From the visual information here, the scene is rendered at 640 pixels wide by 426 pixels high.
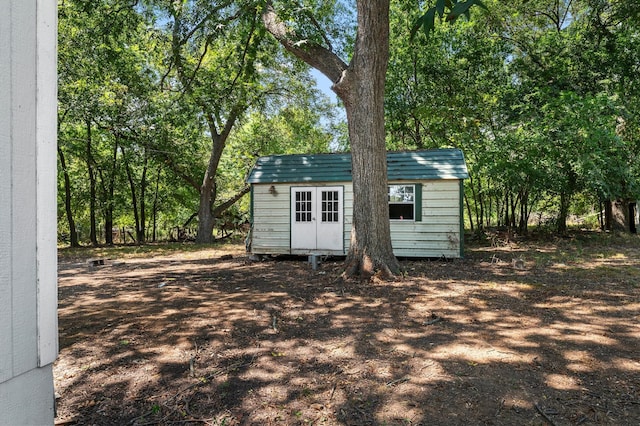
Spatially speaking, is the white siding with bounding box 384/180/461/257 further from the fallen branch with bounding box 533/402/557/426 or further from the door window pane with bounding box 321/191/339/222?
the fallen branch with bounding box 533/402/557/426

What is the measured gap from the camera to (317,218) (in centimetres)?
1015

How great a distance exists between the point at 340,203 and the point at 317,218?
2.51ft

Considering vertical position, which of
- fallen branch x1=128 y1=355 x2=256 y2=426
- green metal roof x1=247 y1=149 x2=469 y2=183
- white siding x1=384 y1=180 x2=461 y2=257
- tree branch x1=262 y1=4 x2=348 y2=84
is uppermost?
tree branch x1=262 y1=4 x2=348 y2=84

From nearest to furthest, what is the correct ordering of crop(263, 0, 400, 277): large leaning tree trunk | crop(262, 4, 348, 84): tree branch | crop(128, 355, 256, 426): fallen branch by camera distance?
1. crop(128, 355, 256, 426): fallen branch
2. crop(263, 0, 400, 277): large leaning tree trunk
3. crop(262, 4, 348, 84): tree branch

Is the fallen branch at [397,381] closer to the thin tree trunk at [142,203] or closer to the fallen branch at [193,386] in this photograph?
the fallen branch at [193,386]

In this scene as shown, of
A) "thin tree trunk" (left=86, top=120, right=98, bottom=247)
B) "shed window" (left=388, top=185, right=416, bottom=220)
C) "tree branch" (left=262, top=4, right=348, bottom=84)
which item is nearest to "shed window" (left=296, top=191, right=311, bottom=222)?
"shed window" (left=388, top=185, right=416, bottom=220)

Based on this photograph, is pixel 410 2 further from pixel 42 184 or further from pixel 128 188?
pixel 128 188

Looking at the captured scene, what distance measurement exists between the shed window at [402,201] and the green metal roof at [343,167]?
0.35m

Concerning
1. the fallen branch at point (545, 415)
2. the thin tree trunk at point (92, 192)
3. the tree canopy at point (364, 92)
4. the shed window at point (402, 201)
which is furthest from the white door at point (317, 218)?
the thin tree trunk at point (92, 192)

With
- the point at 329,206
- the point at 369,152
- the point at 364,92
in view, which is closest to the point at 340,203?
the point at 329,206

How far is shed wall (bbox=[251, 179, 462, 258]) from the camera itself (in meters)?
9.28

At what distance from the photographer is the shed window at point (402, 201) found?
380 inches

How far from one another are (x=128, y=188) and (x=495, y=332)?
18.9m

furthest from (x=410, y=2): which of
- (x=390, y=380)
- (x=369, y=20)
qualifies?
(x=390, y=380)
